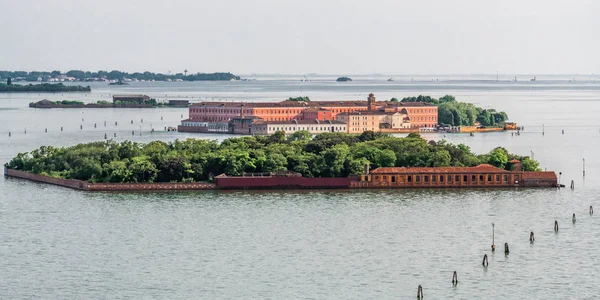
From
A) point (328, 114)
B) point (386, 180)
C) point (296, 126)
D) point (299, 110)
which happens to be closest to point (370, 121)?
point (328, 114)

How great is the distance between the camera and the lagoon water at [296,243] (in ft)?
82.9

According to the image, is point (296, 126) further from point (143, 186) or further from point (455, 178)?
point (143, 186)

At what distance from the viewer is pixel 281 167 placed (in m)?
41.7

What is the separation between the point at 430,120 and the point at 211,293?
185ft

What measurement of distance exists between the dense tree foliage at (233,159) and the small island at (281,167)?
0.11 feet

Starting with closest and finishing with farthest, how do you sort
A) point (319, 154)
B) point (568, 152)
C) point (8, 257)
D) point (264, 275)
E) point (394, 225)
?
point (264, 275)
point (8, 257)
point (394, 225)
point (319, 154)
point (568, 152)

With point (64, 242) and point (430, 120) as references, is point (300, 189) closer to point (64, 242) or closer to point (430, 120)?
point (64, 242)

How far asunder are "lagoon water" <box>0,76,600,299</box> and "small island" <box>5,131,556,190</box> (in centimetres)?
90

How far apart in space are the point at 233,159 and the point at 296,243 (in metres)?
12.0

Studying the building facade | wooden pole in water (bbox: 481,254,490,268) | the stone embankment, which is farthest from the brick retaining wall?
wooden pole in water (bbox: 481,254,490,268)

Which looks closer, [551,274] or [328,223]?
[551,274]

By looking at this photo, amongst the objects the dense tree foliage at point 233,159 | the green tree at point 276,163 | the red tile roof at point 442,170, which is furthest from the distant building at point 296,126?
the red tile roof at point 442,170

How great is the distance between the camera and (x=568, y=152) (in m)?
55.2

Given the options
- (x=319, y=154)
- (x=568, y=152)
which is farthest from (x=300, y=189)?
(x=568, y=152)
